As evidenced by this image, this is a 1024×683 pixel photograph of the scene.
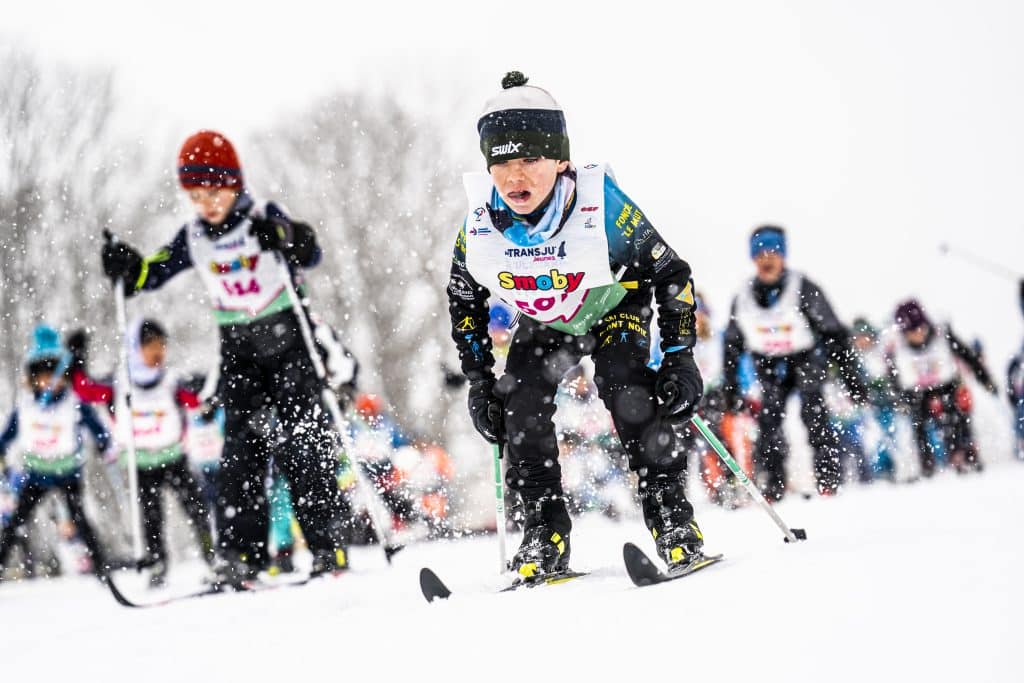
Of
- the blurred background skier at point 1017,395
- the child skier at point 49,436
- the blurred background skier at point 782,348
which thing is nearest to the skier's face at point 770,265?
the blurred background skier at point 782,348

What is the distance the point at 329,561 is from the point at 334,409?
2.58ft

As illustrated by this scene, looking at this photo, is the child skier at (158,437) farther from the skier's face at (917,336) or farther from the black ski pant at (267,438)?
the skier's face at (917,336)

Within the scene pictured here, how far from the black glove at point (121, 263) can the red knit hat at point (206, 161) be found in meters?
0.53

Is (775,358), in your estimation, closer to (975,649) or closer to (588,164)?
(588,164)

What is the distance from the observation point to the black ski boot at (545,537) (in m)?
3.40

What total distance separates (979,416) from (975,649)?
10.7 metres

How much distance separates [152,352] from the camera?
8391 millimetres

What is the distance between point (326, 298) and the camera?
59.9ft

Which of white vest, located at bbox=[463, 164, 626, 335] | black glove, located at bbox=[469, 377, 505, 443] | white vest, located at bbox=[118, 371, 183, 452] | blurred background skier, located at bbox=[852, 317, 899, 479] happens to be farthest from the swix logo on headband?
blurred background skier, located at bbox=[852, 317, 899, 479]

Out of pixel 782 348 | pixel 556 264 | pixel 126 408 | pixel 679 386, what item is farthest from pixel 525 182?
pixel 782 348

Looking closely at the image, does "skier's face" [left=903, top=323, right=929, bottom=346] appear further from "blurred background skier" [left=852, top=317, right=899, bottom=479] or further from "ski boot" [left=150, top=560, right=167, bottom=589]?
"ski boot" [left=150, top=560, right=167, bottom=589]

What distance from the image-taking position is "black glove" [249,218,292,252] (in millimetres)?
4988

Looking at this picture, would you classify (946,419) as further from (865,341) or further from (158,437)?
(158,437)

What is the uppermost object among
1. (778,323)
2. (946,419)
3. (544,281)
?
(544,281)
